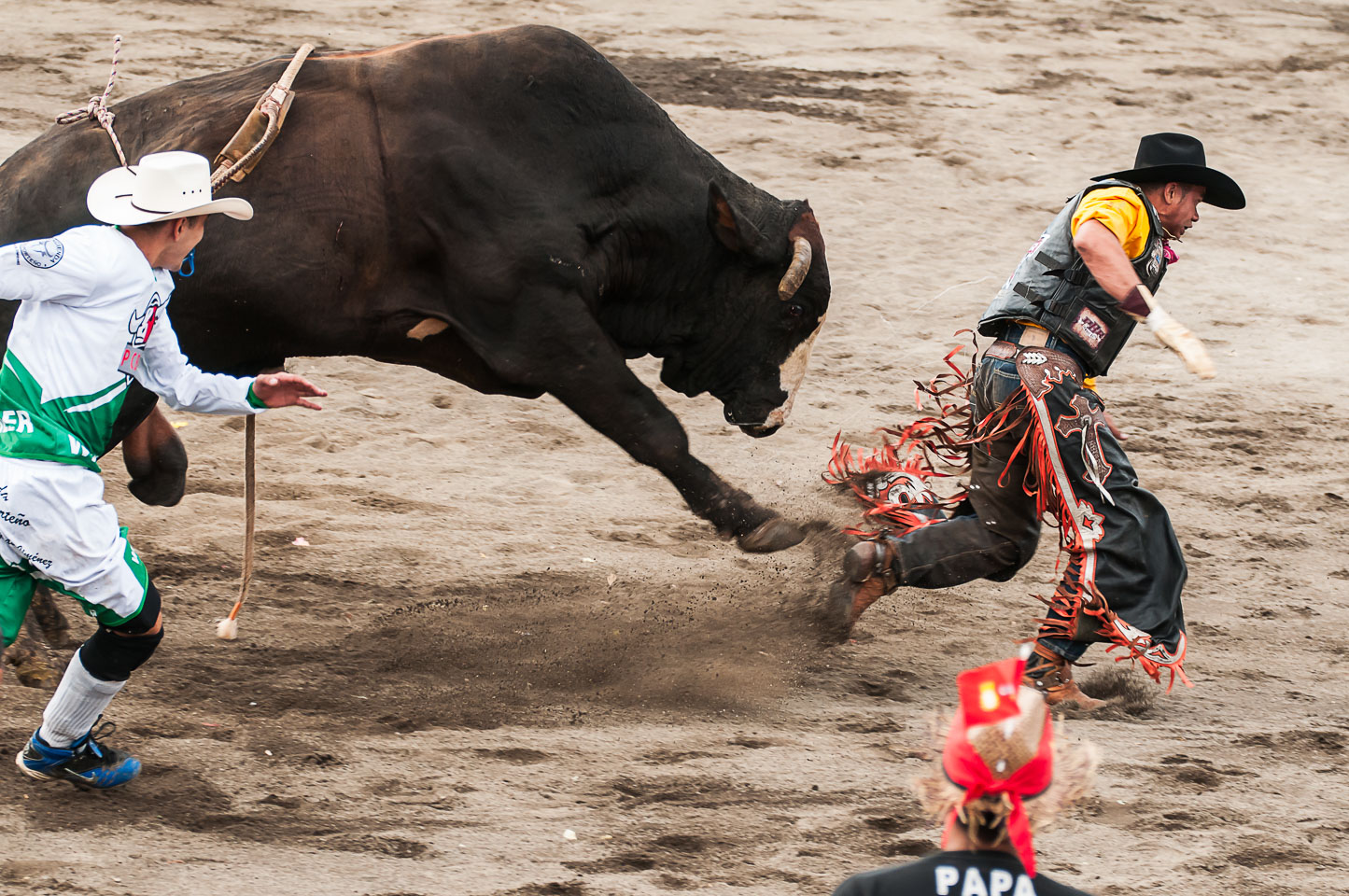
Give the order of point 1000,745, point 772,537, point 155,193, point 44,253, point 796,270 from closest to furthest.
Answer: point 1000,745 < point 44,253 < point 155,193 < point 772,537 < point 796,270

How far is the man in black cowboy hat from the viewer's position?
4.58 meters

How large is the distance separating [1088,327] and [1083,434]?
0.34 meters

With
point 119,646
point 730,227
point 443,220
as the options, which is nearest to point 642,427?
point 730,227

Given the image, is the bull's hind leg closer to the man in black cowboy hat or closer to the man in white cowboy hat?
the man in black cowboy hat

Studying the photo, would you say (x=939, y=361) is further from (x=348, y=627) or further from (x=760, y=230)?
(x=348, y=627)

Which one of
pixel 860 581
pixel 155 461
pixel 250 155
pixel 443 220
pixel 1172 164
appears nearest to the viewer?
pixel 250 155

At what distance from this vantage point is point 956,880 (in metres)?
2.14

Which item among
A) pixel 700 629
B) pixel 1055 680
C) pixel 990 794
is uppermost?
pixel 990 794

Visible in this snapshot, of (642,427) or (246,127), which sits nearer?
(246,127)

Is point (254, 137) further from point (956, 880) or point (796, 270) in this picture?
point (956, 880)

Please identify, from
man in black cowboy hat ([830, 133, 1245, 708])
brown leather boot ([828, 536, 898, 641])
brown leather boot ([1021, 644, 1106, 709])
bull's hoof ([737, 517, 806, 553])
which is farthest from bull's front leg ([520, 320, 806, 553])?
brown leather boot ([1021, 644, 1106, 709])

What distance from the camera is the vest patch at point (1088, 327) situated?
466 cm

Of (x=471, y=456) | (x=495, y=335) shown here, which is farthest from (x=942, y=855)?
(x=471, y=456)

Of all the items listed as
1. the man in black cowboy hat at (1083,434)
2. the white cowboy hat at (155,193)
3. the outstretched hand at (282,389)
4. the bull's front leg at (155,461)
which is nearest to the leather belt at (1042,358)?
the man in black cowboy hat at (1083,434)
